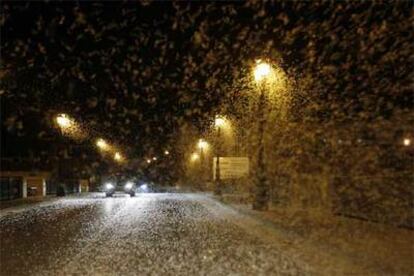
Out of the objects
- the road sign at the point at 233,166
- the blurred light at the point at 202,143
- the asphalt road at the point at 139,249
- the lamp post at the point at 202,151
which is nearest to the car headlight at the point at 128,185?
the blurred light at the point at 202,143

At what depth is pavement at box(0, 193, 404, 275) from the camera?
13375 millimetres

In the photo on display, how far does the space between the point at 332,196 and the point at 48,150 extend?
44.6 metres

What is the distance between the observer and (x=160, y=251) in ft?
55.5

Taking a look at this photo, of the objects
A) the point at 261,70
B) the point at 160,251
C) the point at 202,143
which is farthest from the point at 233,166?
the point at 160,251

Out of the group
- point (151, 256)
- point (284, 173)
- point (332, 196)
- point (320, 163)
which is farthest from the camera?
point (284, 173)

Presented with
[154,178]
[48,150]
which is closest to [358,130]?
[48,150]

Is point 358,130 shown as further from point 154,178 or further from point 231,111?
point 154,178

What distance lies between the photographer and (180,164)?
11156cm

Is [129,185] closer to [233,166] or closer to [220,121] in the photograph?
[233,166]

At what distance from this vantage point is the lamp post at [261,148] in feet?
107

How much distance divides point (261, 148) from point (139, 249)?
673 inches

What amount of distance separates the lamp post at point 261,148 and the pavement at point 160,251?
7.33 metres

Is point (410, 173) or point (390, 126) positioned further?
point (390, 126)

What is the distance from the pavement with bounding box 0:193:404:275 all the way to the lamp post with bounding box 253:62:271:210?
7.33 metres
